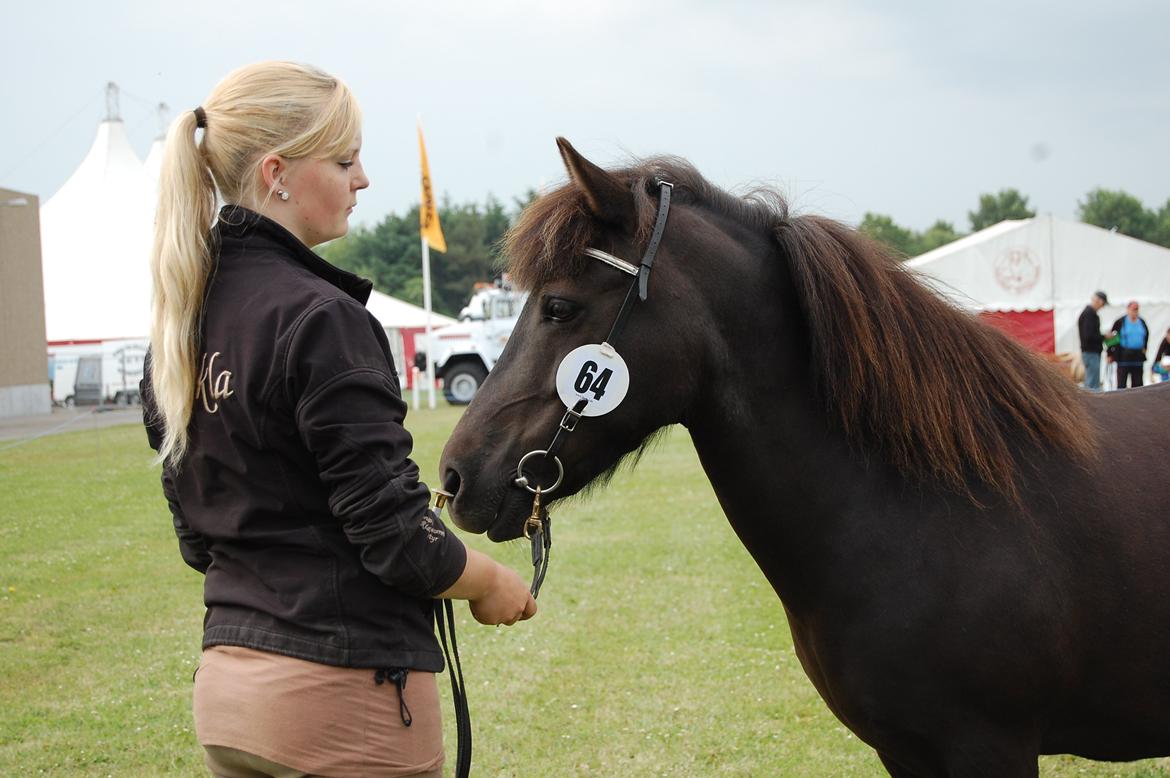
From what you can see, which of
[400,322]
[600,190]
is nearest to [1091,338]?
[600,190]

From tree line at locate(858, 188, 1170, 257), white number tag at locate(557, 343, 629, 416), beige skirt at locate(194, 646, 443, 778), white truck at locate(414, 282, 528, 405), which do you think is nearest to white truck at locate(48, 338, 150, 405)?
white truck at locate(414, 282, 528, 405)

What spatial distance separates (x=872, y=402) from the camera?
2.23 m

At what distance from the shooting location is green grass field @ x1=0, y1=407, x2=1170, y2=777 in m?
4.27

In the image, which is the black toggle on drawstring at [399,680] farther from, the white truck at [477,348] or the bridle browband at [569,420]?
the white truck at [477,348]

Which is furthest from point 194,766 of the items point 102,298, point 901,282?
point 102,298

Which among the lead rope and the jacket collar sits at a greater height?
the jacket collar

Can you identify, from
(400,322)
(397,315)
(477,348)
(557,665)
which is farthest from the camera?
(397,315)

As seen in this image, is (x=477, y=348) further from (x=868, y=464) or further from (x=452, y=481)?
(x=452, y=481)

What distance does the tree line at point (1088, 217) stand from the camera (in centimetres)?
7806

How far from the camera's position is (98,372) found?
81.1 ft

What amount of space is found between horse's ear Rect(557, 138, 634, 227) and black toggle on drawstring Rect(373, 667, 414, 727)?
1.06 m

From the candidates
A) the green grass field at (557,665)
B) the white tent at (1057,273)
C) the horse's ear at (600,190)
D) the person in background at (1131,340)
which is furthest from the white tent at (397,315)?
the horse's ear at (600,190)

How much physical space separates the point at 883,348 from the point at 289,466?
4.52 feet

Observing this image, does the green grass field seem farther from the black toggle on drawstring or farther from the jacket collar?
the jacket collar
